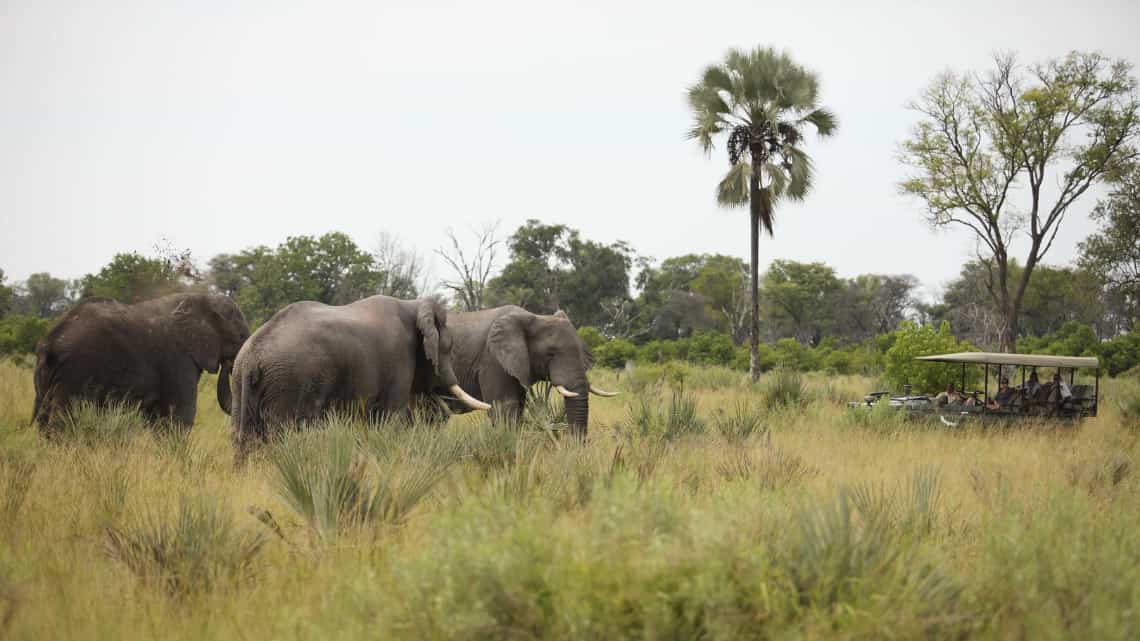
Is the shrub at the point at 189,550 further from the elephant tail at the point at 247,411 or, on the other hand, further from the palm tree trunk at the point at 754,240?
the palm tree trunk at the point at 754,240

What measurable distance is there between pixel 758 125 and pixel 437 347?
18.9 metres

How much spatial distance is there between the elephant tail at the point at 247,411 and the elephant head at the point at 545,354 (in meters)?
4.09

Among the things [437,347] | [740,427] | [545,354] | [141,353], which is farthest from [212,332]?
[740,427]

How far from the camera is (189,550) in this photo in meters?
4.43

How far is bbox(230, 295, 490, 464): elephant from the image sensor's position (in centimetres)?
766

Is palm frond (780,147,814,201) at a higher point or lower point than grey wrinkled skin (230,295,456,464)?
higher

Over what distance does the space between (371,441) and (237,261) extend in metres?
50.8

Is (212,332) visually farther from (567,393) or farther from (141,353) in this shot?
(567,393)

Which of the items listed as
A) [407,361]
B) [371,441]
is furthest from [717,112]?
[371,441]

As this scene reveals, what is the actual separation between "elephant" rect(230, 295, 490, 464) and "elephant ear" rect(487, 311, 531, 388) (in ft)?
5.99

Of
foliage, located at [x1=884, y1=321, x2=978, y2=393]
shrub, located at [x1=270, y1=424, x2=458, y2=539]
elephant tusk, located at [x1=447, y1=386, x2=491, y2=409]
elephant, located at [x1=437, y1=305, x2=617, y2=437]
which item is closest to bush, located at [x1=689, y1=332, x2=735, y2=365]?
foliage, located at [x1=884, y1=321, x2=978, y2=393]

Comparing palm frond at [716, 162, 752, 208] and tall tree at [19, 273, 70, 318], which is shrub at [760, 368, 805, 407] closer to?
palm frond at [716, 162, 752, 208]

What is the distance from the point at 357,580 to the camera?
377 cm

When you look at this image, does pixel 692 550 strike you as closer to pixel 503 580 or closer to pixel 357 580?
pixel 503 580
